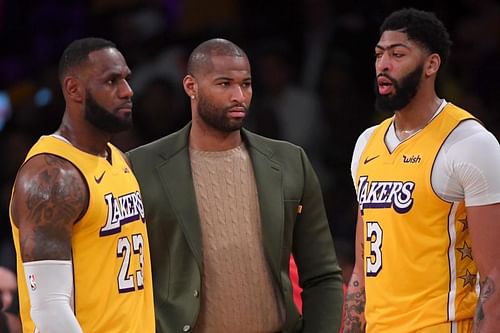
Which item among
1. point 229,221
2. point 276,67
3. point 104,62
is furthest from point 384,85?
Answer: point 276,67

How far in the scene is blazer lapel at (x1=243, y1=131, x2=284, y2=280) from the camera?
19.2 feet

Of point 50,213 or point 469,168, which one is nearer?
point 50,213

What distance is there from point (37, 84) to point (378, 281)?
234 inches

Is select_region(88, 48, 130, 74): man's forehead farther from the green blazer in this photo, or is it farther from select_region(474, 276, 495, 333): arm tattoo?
select_region(474, 276, 495, 333): arm tattoo

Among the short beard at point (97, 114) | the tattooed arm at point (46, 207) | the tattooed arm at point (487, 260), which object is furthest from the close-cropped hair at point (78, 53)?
the tattooed arm at point (487, 260)

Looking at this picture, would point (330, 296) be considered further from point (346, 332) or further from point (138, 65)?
point (138, 65)

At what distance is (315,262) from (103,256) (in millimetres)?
1205

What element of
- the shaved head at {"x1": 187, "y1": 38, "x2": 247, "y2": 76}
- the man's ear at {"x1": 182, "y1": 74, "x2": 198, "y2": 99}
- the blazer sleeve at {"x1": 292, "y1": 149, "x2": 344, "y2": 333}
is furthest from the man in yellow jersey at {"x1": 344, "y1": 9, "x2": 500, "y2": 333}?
the man's ear at {"x1": 182, "y1": 74, "x2": 198, "y2": 99}

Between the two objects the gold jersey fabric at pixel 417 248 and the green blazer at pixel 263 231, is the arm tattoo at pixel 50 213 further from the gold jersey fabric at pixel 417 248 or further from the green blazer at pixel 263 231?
the gold jersey fabric at pixel 417 248

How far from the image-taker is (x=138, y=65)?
1035 centimetres

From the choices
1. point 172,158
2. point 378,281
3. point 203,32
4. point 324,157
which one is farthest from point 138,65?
point 378,281

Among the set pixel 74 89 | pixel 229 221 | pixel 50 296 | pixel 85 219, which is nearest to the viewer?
pixel 50 296

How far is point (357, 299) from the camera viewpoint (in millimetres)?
5793

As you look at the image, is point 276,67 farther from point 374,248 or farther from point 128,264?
point 128,264
